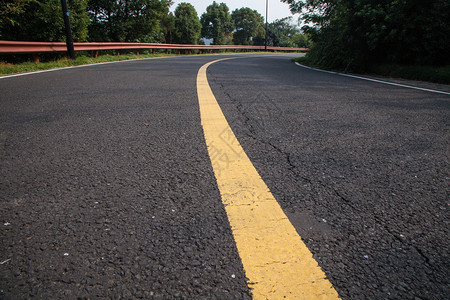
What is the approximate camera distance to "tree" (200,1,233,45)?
73.7 meters

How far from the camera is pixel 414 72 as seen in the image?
23.6ft

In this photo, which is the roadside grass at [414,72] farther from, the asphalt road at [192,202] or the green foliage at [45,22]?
the green foliage at [45,22]

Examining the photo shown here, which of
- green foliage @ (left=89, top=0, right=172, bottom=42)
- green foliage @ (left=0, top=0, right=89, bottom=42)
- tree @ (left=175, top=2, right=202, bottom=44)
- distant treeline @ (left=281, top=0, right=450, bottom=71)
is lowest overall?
distant treeline @ (left=281, top=0, right=450, bottom=71)

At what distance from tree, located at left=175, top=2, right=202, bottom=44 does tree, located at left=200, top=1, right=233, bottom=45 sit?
16.3 metres

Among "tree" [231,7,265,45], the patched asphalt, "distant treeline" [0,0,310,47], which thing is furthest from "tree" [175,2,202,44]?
the patched asphalt

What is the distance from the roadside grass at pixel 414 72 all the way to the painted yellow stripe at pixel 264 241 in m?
6.67

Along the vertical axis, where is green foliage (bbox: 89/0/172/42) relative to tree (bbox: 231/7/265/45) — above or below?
below

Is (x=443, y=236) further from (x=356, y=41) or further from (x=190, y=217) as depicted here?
(x=356, y=41)

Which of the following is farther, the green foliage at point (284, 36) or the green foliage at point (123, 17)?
the green foliage at point (284, 36)

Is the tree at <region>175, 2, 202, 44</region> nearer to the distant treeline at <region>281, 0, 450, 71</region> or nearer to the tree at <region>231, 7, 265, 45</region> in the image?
the tree at <region>231, 7, 265, 45</region>

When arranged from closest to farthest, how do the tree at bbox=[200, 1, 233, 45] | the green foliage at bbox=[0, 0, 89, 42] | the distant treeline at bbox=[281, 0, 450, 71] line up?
the distant treeline at bbox=[281, 0, 450, 71]
the green foliage at bbox=[0, 0, 89, 42]
the tree at bbox=[200, 1, 233, 45]

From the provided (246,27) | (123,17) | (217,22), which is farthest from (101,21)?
(246,27)

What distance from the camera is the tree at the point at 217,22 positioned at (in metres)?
73.7

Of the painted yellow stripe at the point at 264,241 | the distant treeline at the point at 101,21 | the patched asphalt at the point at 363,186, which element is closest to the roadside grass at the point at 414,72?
the patched asphalt at the point at 363,186
